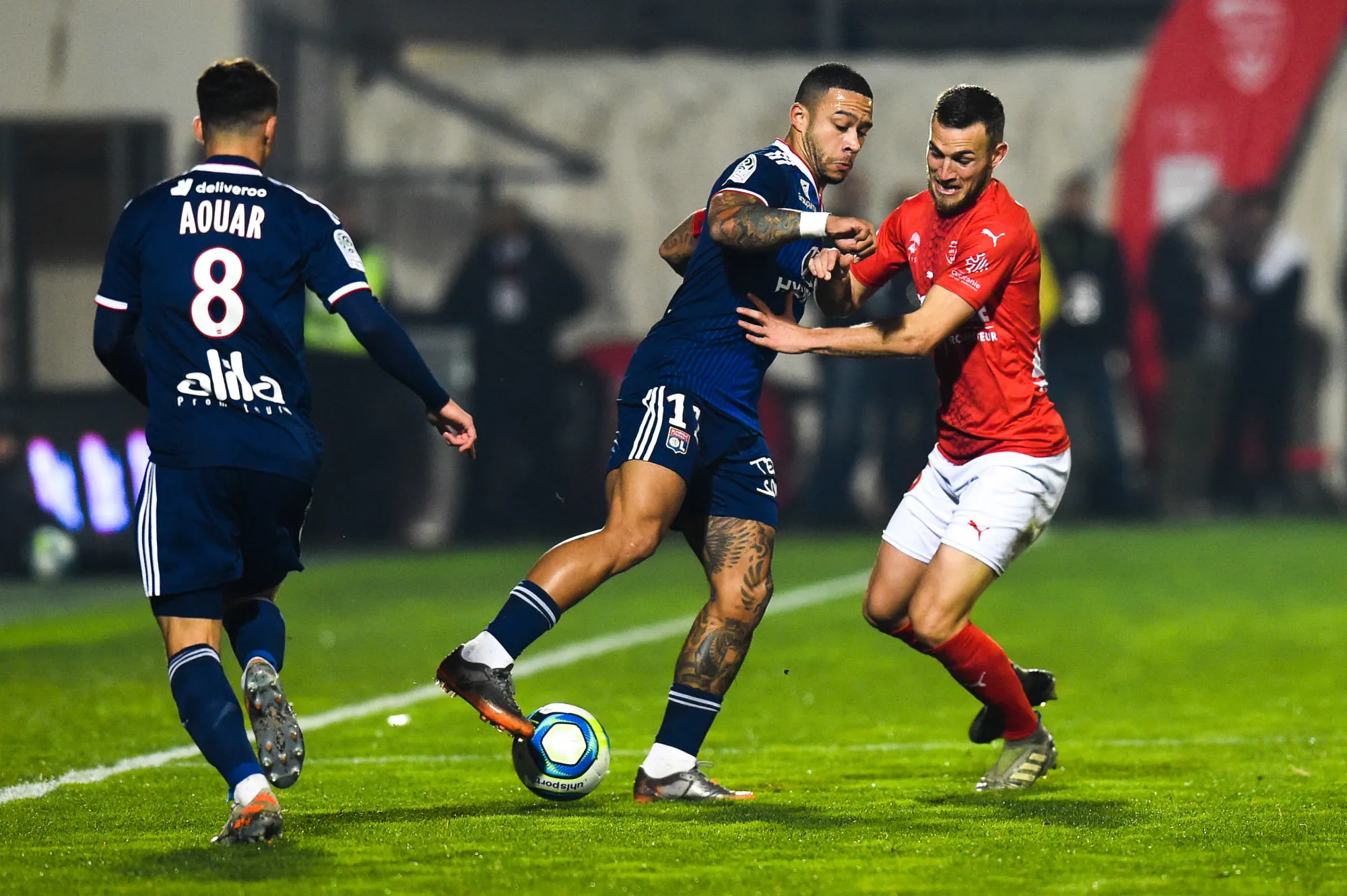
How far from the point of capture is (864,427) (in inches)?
698

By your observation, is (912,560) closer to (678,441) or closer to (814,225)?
(678,441)

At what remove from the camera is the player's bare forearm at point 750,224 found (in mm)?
5695

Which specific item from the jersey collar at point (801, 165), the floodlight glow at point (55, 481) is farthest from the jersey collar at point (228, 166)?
the floodlight glow at point (55, 481)

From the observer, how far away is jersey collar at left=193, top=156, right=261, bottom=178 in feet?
17.6

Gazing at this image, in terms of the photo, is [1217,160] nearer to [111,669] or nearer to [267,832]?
[111,669]

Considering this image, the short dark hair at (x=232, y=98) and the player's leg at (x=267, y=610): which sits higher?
the short dark hair at (x=232, y=98)

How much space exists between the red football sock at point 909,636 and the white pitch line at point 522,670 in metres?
2.40

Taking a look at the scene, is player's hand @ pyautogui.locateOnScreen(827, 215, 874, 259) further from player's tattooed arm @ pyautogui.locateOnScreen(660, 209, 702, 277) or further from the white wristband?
player's tattooed arm @ pyautogui.locateOnScreen(660, 209, 702, 277)

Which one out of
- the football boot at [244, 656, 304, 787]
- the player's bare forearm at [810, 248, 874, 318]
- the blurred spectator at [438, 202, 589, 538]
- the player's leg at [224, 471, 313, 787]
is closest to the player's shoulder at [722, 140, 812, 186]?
the player's bare forearm at [810, 248, 874, 318]

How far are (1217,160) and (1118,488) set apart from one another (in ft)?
11.7

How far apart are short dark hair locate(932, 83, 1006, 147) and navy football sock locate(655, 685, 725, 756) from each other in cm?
177

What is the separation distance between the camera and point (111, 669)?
9.53 meters

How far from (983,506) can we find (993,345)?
Answer: 478 millimetres

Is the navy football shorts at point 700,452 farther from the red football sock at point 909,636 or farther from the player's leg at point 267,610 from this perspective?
the player's leg at point 267,610
